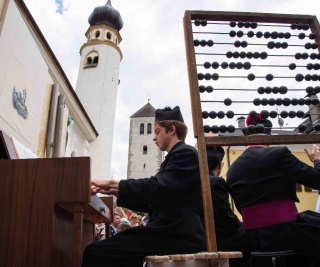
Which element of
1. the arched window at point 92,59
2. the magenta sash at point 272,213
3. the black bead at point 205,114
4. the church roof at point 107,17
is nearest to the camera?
the magenta sash at point 272,213

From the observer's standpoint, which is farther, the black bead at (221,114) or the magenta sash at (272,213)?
the black bead at (221,114)

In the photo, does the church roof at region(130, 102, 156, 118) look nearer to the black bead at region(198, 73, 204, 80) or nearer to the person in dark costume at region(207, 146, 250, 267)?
the person in dark costume at region(207, 146, 250, 267)

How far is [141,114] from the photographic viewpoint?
166ft

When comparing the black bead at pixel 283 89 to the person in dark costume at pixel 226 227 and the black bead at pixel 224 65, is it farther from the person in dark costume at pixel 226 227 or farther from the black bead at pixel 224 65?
the person in dark costume at pixel 226 227

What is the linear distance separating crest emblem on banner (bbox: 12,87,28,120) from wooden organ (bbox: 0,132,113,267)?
5658 millimetres

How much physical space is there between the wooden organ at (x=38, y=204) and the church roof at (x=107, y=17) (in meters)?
29.2

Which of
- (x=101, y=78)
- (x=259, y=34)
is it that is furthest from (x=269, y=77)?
(x=101, y=78)

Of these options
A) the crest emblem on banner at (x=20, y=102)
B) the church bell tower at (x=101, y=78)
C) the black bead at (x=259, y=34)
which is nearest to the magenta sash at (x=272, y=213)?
the black bead at (x=259, y=34)

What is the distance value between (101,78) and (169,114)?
23.6 m

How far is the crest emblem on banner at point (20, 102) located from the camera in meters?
7.07

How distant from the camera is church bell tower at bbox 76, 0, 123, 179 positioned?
2209 centimetres

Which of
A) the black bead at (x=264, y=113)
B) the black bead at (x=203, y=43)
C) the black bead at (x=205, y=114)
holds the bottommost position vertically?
the black bead at (x=205, y=114)

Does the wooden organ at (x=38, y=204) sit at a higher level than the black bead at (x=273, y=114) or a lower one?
lower

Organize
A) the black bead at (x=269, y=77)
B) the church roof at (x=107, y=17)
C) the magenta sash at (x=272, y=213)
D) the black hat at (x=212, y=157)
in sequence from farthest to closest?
the church roof at (x=107, y=17), the black hat at (x=212, y=157), the black bead at (x=269, y=77), the magenta sash at (x=272, y=213)
